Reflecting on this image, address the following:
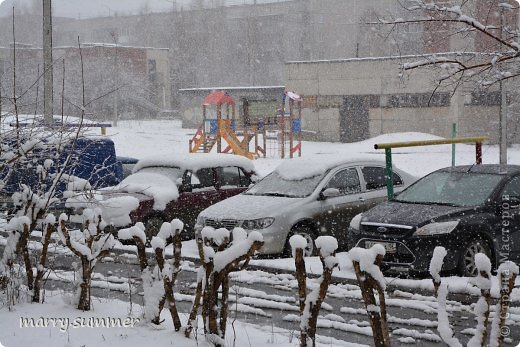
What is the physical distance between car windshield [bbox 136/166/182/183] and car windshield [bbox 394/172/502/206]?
398 centimetres

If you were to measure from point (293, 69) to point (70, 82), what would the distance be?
24.9 meters

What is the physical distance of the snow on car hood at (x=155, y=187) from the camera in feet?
40.2

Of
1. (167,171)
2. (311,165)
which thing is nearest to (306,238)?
(311,165)

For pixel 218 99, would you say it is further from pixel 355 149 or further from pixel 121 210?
pixel 121 210

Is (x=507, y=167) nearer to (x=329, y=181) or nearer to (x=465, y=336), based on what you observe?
(x=329, y=181)

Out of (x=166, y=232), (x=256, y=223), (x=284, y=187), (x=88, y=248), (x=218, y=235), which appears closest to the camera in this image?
(x=218, y=235)

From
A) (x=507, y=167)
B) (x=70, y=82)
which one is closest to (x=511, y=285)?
(x=507, y=167)

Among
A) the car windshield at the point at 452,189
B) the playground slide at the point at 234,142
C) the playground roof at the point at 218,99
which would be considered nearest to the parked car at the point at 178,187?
the car windshield at the point at 452,189

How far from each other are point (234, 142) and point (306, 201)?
72.9 ft

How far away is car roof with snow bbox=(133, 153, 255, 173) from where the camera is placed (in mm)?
12991

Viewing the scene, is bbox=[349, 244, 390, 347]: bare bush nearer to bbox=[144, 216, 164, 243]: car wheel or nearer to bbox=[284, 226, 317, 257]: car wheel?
bbox=[284, 226, 317, 257]: car wheel

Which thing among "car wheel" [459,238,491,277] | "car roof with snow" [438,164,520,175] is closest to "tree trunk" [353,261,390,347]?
"car wheel" [459,238,491,277]

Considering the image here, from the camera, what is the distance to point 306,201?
Answer: 36.4 ft

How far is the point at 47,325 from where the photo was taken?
6.12 metres
